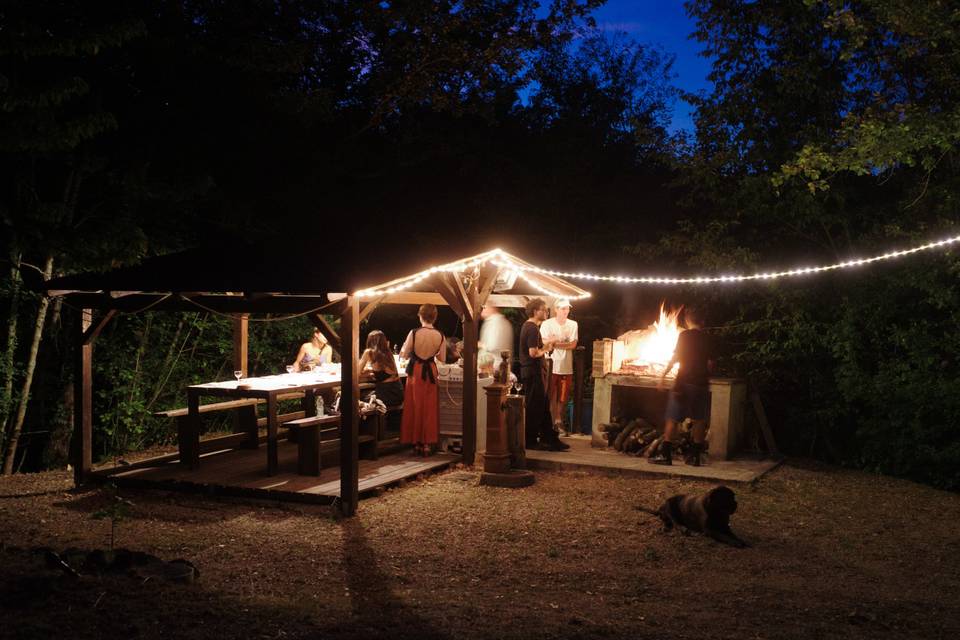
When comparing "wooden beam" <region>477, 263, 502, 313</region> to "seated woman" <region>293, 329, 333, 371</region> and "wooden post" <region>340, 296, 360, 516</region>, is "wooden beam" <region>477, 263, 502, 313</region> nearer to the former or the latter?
"seated woman" <region>293, 329, 333, 371</region>

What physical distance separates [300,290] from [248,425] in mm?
3851

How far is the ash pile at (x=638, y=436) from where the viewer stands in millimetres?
10219

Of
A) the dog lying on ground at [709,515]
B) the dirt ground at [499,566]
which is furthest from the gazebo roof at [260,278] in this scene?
the dog lying on ground at [709,515]

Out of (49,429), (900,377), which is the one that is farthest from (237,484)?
(900,377)

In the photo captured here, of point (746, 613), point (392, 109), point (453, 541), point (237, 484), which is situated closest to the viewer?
point (746, 613)

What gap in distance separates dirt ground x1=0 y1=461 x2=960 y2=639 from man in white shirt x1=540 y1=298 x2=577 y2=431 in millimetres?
2109

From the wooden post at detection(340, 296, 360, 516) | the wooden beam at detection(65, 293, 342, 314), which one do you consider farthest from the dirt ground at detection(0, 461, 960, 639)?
the wooden beam at detection(65, 293, 342, 314)

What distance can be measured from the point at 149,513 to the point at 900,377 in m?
8.22

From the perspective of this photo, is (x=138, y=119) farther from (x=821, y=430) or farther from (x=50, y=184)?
(x=821, y=430)

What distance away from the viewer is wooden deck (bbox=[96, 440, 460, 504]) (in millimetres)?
8000

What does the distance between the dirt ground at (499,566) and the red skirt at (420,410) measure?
80 centimetres

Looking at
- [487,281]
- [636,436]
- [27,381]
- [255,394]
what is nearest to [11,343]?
[27,381]

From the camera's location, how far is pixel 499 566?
6.03 m

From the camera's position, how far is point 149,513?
7496 mm
